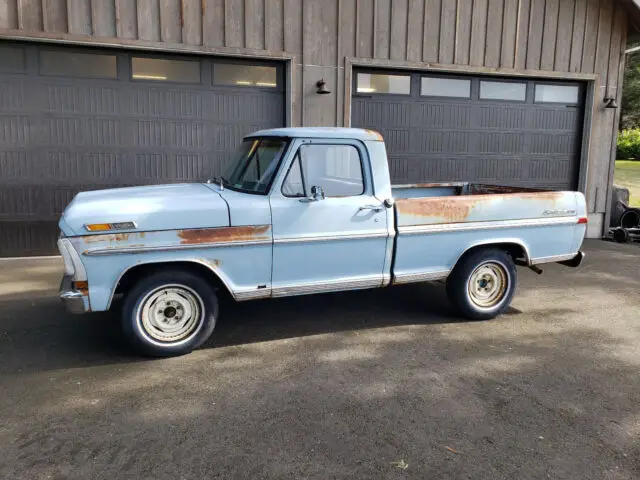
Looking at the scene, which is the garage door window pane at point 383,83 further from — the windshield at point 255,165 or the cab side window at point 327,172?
the cab side window at point 327,172

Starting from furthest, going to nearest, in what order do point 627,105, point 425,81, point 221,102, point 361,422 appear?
1. point 627,105
2. point 425,81
3. point 221,102
4. point 361,422

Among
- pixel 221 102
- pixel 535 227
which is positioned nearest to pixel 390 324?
pixel 535 227

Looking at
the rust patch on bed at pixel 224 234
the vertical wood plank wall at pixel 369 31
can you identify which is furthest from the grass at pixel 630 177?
the rust patch on bed at pixel 224 234

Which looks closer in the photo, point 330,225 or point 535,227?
point 330,225

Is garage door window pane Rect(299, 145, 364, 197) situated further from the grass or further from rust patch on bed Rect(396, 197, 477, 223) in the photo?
the grass

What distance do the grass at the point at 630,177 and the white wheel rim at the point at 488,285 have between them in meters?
14.2

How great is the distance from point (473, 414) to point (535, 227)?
2868mm

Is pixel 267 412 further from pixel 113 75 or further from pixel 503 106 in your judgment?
pixel 503 106

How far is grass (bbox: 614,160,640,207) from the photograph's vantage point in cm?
1966

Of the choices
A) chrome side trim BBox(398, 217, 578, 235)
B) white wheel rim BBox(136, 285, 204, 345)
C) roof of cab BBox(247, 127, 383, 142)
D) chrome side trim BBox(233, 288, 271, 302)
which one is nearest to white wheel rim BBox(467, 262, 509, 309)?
chrome side trim BBox(398, 217, 578, 235)

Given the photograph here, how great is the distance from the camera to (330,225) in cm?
517

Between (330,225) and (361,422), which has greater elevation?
(330,225)

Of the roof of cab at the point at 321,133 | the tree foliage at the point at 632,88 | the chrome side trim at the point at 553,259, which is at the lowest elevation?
the chrome side trim at the point at 553,259

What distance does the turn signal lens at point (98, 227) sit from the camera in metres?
4.42
